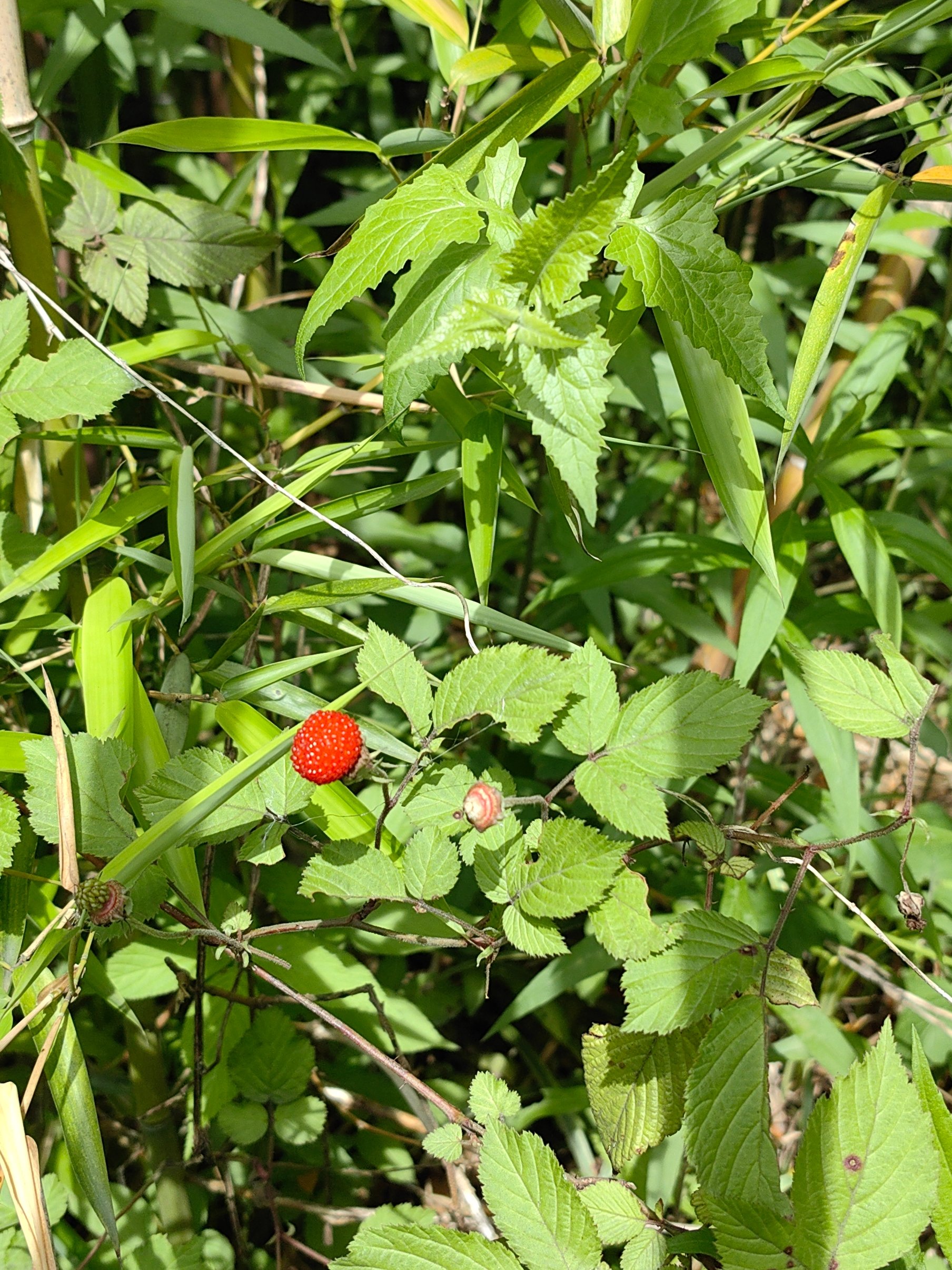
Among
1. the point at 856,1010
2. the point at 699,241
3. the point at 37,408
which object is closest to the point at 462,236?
the point at 699,241

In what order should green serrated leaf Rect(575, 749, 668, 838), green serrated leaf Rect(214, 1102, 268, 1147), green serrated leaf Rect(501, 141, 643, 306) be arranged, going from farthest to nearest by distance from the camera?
green serrated leaf Rect(214, 1102, 268, 1147)
green serrated leaf Rect(575, 749, 668, 838)
green serrated leaf Rect(501, 141, 643, 306)

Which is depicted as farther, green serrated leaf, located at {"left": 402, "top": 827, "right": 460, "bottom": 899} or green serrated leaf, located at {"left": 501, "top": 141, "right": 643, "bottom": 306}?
green serrated leaf, located at {"left": 402, "top": 827, "right": 460, "bottom": 899}

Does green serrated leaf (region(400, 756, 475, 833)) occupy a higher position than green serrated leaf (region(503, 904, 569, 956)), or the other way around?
green serrated leaf (region(400, 756, 475, 833))

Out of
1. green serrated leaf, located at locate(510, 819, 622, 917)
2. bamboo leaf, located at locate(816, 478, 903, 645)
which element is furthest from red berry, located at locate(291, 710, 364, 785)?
bamboo leaf, located at locate(816, 478, 903, 645)

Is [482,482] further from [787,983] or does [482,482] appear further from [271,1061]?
[271,1061]

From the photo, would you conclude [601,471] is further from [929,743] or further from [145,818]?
[145,818]

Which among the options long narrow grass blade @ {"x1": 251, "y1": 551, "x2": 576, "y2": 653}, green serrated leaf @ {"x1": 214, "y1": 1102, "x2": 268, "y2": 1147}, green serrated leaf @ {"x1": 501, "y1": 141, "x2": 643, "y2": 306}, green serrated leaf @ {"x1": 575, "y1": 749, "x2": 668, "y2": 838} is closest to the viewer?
green serrated leaf @ {"x1": 501, "y1": 141, "x2": 643, "y2": 306}

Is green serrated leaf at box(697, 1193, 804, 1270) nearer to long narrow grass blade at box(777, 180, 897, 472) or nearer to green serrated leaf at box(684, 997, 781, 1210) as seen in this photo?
green serrated leaf at box(684, 997, 781, 1210)
